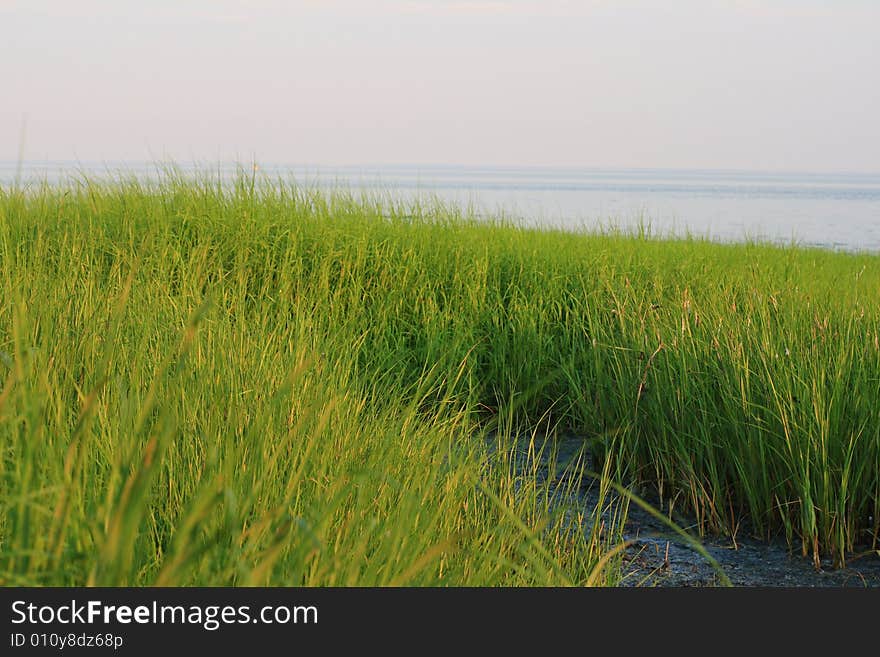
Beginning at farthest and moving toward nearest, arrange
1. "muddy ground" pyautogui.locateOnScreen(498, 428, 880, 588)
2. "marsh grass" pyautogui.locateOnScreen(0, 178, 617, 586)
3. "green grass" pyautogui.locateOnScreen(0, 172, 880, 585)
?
"muddy ground" pyautogui.locateOnScreen(498, 428, 880, 588) → "green grass" pyautogui.locateOnScreen(0, 172, 880, 585) → "marsh grass" pyautogui.locateOnScreen(0, 178, 617, 586)

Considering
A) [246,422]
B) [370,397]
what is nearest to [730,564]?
[370,397]

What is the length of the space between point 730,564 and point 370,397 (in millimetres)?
2197

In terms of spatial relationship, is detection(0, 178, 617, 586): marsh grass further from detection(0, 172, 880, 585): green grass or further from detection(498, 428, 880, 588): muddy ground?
detection(498, 428, 880, 588): muddy ground

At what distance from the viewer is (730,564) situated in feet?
11.8

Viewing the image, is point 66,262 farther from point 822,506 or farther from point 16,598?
point 822,506

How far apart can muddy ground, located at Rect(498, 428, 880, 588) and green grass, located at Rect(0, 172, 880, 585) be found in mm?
116

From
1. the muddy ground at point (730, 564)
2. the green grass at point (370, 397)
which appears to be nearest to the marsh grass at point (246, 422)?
the green grass at point (370, 397)

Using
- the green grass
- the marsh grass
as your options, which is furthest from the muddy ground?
the marsh grass

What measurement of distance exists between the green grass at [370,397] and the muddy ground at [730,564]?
0.12 metres

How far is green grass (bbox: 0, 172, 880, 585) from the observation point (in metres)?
1.54

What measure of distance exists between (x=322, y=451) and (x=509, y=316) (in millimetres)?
3307

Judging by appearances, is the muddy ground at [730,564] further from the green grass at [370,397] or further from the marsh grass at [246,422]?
the marsh grass at [246,422]

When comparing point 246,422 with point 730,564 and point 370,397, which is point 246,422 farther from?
point 730,564

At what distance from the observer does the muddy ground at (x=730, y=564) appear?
3.42 m
